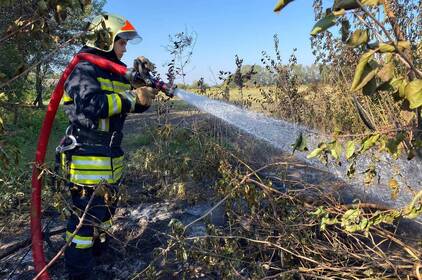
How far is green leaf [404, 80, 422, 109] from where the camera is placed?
0.90 m

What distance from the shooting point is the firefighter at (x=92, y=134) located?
8.75 feet

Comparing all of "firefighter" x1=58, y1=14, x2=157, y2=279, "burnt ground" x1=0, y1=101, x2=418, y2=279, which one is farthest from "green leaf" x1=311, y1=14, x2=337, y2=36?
"firefighter" x1=58, y1=14, x2=157, y2=279

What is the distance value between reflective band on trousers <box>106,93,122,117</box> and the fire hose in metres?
0.20

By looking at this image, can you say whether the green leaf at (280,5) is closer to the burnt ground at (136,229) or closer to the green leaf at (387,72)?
the green leaf at (387,72)

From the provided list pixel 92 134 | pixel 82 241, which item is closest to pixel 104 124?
pixel 92 134

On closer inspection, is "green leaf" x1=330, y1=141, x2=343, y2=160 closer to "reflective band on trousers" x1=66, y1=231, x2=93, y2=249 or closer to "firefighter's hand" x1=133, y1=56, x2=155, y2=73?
"firefighter's hand" x1=133, y1=56, x2=155, y2=73

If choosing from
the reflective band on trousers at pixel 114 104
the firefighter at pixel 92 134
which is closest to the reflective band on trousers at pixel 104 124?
the firefighter at pixel 92 134

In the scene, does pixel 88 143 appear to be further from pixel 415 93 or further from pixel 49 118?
pixel 415 93

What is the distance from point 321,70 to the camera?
535cm

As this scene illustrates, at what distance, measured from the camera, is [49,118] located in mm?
2672

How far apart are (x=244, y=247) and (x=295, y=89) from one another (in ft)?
11.5

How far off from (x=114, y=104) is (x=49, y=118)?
42 centimetres

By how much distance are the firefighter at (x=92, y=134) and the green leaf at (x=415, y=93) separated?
2.00m

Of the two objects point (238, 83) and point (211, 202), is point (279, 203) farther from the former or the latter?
point (238, 83)
